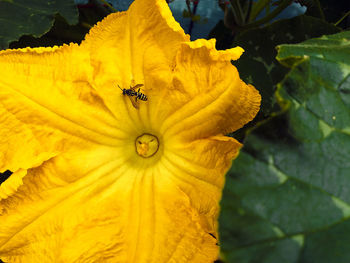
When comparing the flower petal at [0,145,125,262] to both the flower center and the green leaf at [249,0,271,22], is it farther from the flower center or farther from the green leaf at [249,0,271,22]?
the green leaf at [249,0,271,22]

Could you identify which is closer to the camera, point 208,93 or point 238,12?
point 208,93

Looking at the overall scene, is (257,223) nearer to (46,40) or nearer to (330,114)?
(330,114)

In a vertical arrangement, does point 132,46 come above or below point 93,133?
above

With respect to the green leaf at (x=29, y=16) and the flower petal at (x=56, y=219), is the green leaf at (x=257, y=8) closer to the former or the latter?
the green leaf at (x=29, y=16)

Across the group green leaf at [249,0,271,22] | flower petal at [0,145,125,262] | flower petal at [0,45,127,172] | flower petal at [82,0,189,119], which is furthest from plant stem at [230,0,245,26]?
flower petal at [0,145,125,262]

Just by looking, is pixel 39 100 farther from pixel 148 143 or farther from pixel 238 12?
pixel 238 12

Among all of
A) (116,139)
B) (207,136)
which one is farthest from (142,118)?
(207,136)

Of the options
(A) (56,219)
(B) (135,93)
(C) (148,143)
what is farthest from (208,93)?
(A) (56,219)
